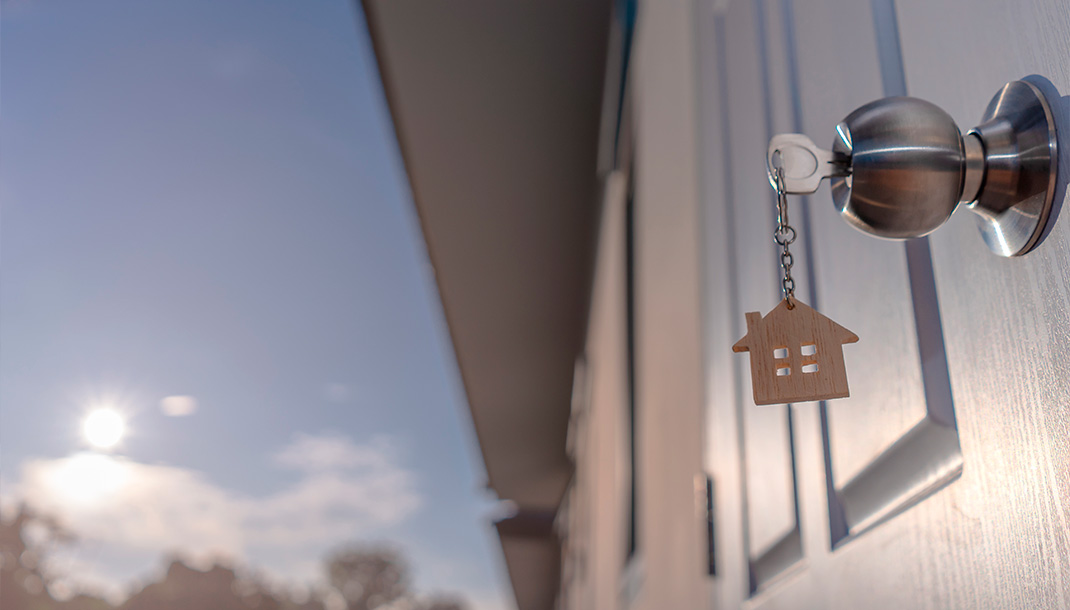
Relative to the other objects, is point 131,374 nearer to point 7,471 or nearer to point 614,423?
point 7,471

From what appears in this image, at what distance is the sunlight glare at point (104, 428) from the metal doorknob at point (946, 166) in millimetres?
1062

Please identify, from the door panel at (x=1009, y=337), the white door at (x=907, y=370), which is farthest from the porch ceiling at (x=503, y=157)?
the door panel at (x=1009, y=337)

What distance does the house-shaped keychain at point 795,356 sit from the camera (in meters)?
0.25

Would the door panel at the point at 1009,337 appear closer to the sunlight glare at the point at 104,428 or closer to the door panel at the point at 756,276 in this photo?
the door panel at the point at 756,276

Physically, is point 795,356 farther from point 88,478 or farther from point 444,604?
point 444,604

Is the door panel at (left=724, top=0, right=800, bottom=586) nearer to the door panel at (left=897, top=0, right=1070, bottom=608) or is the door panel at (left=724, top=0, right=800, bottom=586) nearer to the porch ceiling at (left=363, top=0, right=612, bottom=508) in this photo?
the door panel at (left=897, top=0, right=1070, bottom=608)

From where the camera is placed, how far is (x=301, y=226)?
1430mm

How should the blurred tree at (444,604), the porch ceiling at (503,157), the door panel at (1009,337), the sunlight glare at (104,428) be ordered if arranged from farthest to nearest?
the porch ceiling at (503,157)
the blurred tree at (444,604)
the sunlight glare at (104,428)
the door panel at (1009,337)

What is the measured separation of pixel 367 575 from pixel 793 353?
1329mm

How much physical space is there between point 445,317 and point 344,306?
1.70 m

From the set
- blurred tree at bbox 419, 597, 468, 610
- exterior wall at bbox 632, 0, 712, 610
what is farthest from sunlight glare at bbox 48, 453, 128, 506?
exterior wall at bbox 632, 0, 712, 610

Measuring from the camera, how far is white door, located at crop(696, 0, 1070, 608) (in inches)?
8.8

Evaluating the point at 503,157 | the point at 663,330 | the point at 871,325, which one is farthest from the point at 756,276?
the point at 503,157

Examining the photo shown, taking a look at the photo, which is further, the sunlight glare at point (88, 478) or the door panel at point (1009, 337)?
the sunlight glare at point (88, 478)
